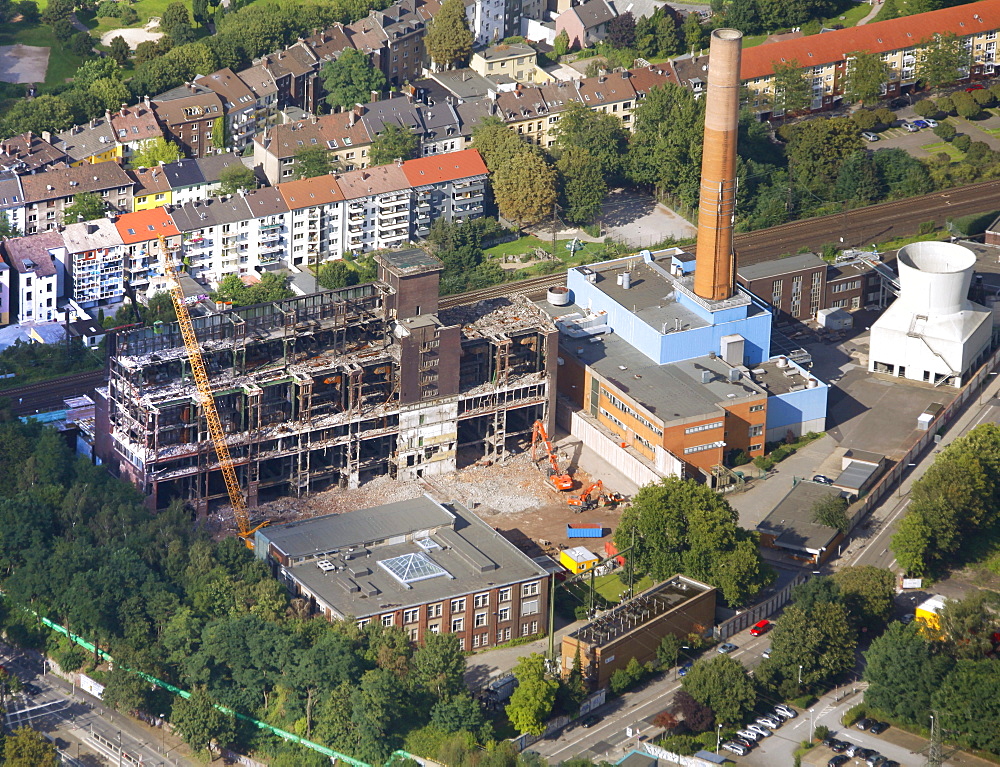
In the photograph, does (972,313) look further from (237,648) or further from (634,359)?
(237,648)

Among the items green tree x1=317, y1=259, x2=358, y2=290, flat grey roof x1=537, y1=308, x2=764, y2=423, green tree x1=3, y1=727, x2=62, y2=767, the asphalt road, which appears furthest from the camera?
green tree x1=317, y1=259, x2=358, y2=290

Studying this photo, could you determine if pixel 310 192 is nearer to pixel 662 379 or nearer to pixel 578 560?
pixel 662 379

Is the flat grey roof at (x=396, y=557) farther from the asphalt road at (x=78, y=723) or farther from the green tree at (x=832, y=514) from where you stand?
the green tree at (x=832, y=514)

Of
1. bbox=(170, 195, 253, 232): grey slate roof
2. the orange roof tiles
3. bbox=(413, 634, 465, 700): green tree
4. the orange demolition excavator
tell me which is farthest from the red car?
bbox=(170, 195, 253, 232): grey slate roof

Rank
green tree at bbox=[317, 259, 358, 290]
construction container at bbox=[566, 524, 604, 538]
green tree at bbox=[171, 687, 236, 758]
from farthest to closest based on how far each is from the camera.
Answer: green tree at bbox=[317, 259, 358, 290]
construction container at bbox=[566, 524, 604, 538]
green tree at bbox=[171, 687, 236, 758]

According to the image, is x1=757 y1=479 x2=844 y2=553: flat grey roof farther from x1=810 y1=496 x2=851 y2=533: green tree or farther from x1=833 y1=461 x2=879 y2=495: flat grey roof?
x1=833 y1=461 x2=879 y2=495: flat grey roof

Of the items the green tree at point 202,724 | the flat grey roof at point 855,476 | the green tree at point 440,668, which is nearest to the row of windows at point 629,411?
the flat grey roof at point 855,476

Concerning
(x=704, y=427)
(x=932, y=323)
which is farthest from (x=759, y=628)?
(x=932, y=323)
